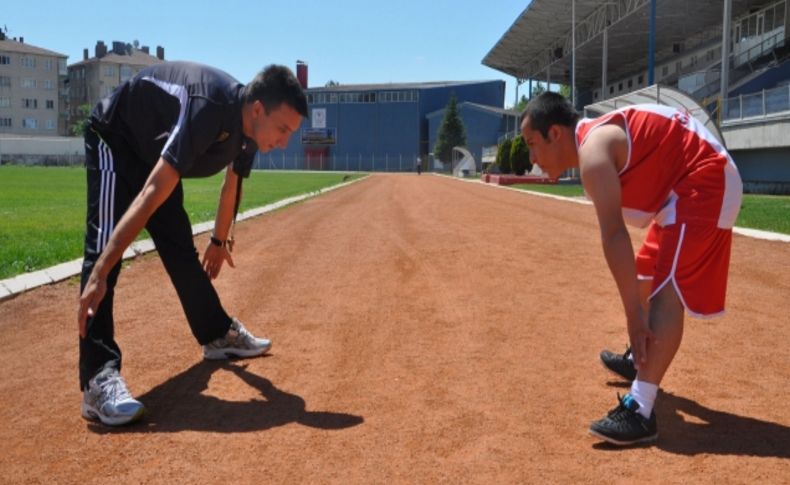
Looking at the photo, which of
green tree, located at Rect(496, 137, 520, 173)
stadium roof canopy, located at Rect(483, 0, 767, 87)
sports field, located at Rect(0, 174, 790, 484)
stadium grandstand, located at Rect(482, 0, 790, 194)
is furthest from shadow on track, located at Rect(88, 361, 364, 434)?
green tree, located at Rect(496, 137, 520, 173)

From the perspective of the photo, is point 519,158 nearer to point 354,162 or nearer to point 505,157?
point 505,157

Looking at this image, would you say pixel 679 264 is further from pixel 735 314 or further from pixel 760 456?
pixel 735 314

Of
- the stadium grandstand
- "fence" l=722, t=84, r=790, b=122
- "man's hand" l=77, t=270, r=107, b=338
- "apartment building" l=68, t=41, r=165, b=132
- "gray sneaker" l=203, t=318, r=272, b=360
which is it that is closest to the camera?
"man's hand" l=77, t=270, r=107, b=338

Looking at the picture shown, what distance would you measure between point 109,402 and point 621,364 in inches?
103

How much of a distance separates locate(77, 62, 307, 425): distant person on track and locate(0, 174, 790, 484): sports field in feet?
0.97

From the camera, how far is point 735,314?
561 centimetres

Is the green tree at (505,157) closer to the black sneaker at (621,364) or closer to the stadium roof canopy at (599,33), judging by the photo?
the stadium roof canopy at (599,33)

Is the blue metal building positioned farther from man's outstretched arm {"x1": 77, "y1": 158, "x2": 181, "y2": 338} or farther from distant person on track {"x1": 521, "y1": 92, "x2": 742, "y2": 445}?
man's outstretched arm {"x1": 77, "y1": 158, "x2": 181, "y2": 338}

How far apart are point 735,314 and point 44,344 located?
5007 mm

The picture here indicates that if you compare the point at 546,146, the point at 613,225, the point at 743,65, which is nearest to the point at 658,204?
the point at 613,225

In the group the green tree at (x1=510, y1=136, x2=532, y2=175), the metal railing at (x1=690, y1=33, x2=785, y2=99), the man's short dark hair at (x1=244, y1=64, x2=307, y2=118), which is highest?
the metal railing at (x1=690, y1=33, x2=785, y2=99)

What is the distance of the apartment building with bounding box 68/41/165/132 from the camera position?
11269 cm

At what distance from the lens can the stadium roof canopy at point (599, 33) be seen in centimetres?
3888

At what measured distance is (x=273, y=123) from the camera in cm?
344
